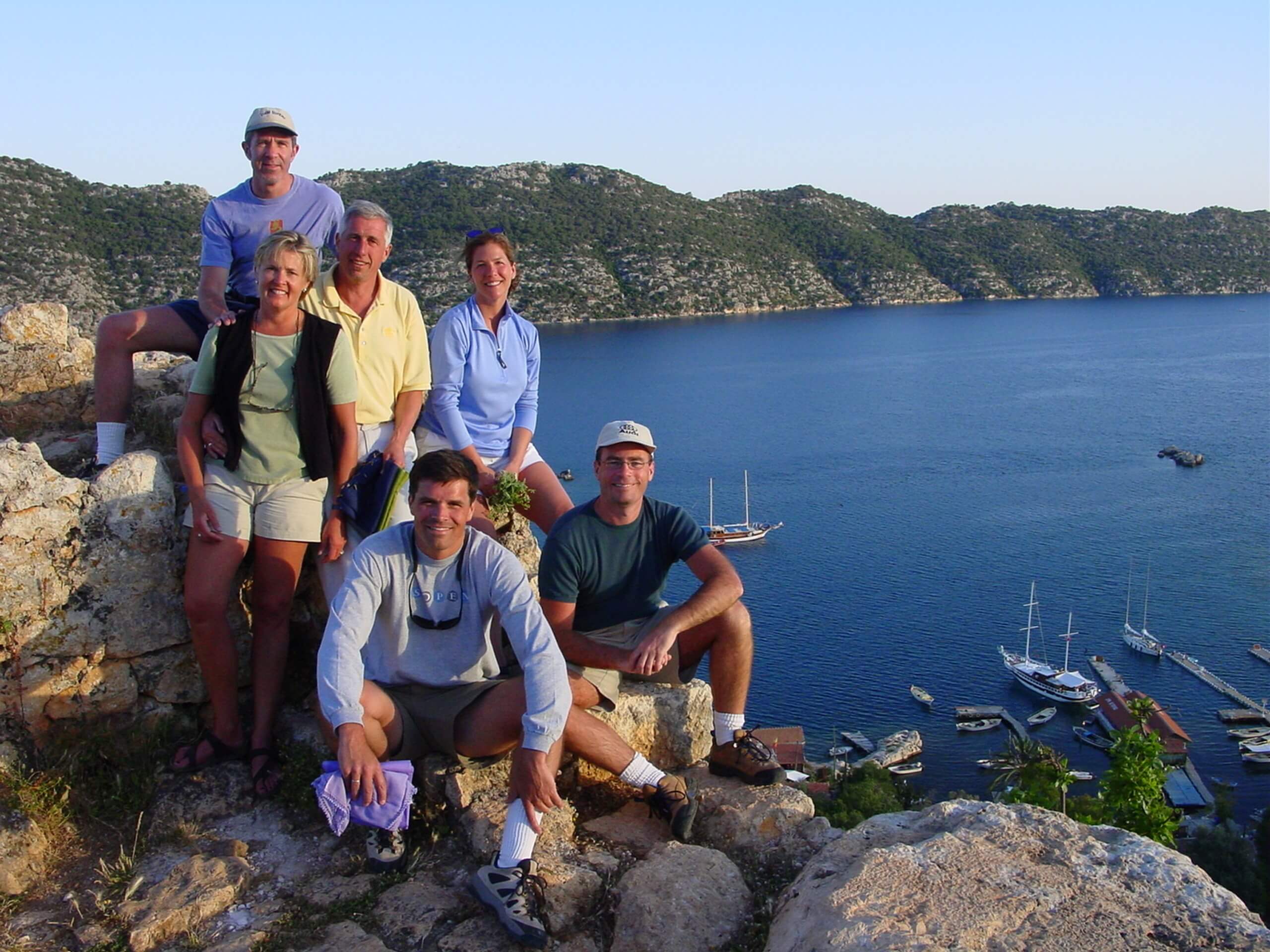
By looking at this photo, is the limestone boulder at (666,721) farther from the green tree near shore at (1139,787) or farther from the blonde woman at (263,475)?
the green tree near shore at (1139,787)

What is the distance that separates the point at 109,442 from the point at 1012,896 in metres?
3.94

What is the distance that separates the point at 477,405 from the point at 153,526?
4.98ft

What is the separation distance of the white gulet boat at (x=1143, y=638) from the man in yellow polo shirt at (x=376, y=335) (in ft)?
111

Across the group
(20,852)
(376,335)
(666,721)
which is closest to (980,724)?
(666,721)

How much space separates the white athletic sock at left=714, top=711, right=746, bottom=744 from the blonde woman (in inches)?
64.3

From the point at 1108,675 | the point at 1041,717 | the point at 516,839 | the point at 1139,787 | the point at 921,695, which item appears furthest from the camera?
the point at 1108,675

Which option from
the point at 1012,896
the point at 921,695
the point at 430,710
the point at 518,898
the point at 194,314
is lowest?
the point at 921,695

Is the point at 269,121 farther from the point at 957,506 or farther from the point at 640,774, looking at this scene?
the point at 957,506

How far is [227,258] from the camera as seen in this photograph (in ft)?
Answer: 15.1

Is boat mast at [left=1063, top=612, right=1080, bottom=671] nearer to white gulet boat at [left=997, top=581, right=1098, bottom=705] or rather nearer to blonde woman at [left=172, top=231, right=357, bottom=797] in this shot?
white gulet boat at [left=997, top=581, right=1098, bottom=705]

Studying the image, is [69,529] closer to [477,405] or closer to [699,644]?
[477,405]

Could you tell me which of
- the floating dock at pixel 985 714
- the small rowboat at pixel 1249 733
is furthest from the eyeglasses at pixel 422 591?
the small rowboat at pixel 1249 733

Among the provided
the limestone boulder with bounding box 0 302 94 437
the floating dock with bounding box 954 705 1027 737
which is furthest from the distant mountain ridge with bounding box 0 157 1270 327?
the limestone boulder with bounding box 0 302 94 437

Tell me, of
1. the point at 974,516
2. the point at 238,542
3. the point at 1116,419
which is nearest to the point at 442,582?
the point at 238,542
